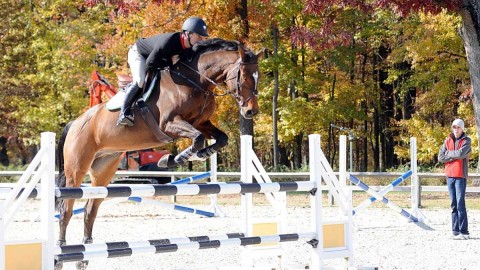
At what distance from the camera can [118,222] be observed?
14.6 m

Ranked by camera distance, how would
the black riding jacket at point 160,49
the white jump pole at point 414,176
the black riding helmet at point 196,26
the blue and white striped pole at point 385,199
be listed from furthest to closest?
the white jump pole at point 414,176 < the blue and white striped pole at point 385,199 < the black riding jacket at point 160,49 < the black riding helmet at point 196,26

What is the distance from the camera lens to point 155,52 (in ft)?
26.6

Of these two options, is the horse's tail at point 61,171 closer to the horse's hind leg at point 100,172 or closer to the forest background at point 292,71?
the horse's hind leg at point 100,172

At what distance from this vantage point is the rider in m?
8.06

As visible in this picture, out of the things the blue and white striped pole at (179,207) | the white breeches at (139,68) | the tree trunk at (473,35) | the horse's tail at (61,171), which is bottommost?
the blue and white striped pole at (179,207)

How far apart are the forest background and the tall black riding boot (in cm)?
1517

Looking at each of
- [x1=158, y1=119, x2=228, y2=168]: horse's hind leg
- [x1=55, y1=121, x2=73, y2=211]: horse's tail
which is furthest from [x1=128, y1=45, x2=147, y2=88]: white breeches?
[x1=55, y1=121, x2=73, y2=211]: horse's tail

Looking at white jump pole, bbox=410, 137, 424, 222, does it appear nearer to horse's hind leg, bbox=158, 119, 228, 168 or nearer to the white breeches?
horse's hind leg, bbox=158, 119, 228, 168

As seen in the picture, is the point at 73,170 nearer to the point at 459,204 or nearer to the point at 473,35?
the point at 459,204

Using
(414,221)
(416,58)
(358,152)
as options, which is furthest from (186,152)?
(358,152)

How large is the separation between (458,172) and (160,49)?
5445 millimetres

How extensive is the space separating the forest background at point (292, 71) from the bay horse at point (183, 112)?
48.4 ft

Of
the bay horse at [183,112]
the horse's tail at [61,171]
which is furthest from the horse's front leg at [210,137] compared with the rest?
the horse's tail at [61,171]

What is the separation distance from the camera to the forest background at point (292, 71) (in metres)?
25.7
